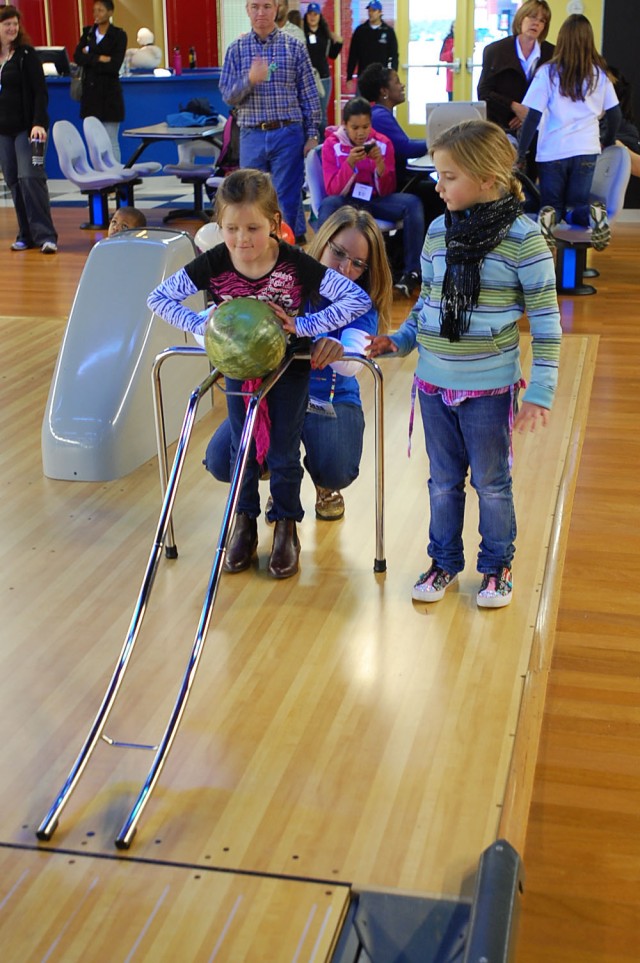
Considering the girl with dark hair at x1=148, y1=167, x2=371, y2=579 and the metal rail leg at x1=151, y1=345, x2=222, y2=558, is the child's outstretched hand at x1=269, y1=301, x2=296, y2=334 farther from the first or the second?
the metal rail leg at x1=151, y1=345, x2=222, y2=558

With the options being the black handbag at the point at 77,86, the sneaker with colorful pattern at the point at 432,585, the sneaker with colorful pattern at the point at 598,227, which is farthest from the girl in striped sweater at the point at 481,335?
the black handbag at the point at 77,86

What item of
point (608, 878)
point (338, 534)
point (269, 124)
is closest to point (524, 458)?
point (338, 534)

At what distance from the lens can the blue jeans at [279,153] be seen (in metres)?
7.27

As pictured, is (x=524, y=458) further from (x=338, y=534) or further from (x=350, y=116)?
(x=350, y=116)

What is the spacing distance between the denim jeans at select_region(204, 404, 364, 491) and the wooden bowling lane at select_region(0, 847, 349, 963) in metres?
1.49

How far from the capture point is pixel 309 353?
2.94 meters

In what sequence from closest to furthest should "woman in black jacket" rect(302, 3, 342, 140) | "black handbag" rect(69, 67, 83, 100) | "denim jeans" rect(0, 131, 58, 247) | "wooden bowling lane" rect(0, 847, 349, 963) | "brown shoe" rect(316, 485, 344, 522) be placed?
"wooden bowling lane" rect(0, 847, 349, 963)
"brown shoe" rect(316, 485, 344, 522)
"denim jeans" rect(0, 131, 58, 247)
"woman in black jacket" rect(302, 3, 342, 140)
"black handbag" rect(69, 67, 83, 100)

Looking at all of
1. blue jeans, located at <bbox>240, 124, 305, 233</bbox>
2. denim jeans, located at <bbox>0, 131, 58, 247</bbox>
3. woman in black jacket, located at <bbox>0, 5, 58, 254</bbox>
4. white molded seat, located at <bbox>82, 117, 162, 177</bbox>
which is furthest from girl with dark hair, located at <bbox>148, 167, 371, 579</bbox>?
white molded seat, located at <bbox>82, 117, 162, 177</bbox>

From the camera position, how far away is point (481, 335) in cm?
272

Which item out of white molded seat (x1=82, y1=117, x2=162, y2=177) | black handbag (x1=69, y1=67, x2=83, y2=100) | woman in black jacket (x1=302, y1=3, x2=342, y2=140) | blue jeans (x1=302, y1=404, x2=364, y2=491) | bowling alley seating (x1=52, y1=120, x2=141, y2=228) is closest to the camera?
blue jeans (x1=302, y1=404, x2=364, y2=491)

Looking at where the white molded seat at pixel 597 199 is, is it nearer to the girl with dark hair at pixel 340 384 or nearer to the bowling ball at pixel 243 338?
the girl with dark hair at pixel 340 384

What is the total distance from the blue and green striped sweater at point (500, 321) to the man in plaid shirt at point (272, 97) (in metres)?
4.66

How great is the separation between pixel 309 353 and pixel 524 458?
1.35 m

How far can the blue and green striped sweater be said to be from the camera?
2.64m
